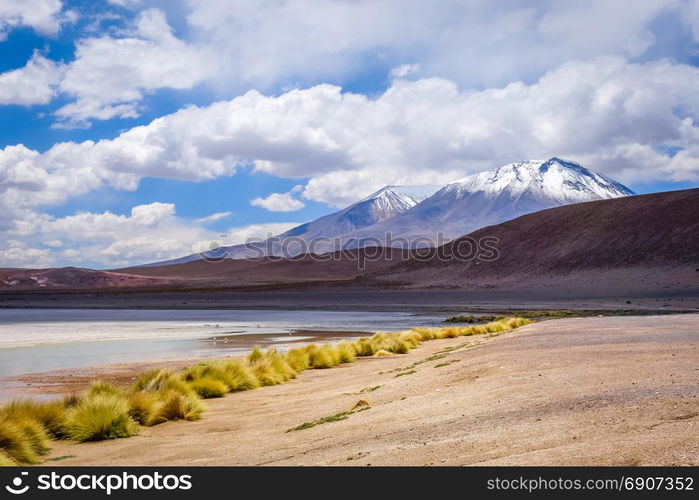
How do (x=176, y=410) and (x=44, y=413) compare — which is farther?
(x=176, y=410)

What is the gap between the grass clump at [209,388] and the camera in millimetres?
14087

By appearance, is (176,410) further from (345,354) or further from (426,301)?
(426,301)

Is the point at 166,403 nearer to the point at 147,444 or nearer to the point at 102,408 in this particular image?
the point at 102,408

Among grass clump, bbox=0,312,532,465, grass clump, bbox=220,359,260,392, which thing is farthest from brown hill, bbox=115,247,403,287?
grass clump, bbox=220,359,260,392

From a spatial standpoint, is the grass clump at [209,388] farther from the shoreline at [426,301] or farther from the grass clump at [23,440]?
the shoreline at [426,301]

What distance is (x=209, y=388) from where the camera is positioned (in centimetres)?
1418

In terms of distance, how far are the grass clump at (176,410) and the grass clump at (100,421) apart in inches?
28.7

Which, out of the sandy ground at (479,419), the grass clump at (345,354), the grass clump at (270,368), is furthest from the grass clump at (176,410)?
the grass clump at (345,354)

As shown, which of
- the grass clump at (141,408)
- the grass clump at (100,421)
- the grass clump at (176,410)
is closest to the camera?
the grass clump at (100,421)

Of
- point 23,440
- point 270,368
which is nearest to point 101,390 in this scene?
point 23,440

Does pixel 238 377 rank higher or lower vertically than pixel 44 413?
lower

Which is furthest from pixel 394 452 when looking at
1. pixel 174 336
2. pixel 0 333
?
pixel 0 333

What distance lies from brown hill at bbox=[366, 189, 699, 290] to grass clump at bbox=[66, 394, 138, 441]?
61.7 meters

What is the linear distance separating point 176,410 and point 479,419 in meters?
5.66
